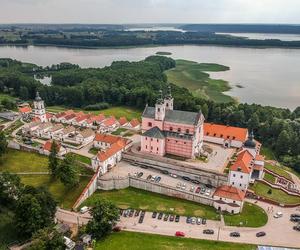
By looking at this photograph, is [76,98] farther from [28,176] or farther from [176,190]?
[176,190]

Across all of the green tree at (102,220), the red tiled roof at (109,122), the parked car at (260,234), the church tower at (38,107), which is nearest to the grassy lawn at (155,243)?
the green tree at (102,220)

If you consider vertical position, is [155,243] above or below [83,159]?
below

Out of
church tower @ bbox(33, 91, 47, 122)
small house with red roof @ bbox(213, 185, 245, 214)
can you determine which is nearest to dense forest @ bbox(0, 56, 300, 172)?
small house with red roof @ bbox(213, 185, 245, 214)

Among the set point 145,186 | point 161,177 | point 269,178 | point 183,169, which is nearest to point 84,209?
point 145,186

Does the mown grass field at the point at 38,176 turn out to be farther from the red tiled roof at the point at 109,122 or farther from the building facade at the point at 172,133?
the red tiled roof at the point at 109,122

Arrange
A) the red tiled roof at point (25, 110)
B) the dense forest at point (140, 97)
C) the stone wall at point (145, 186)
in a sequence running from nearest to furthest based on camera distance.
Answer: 1. the stone wall at point (145, 186)
2. the dense forest at point (140, 97)
3. the red tiled roof at point (25, 110)

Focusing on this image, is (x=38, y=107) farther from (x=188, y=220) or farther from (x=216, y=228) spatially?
(x=216, y=228)

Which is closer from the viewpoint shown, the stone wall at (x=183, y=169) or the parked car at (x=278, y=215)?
the parked car at (x=278, y=215)
